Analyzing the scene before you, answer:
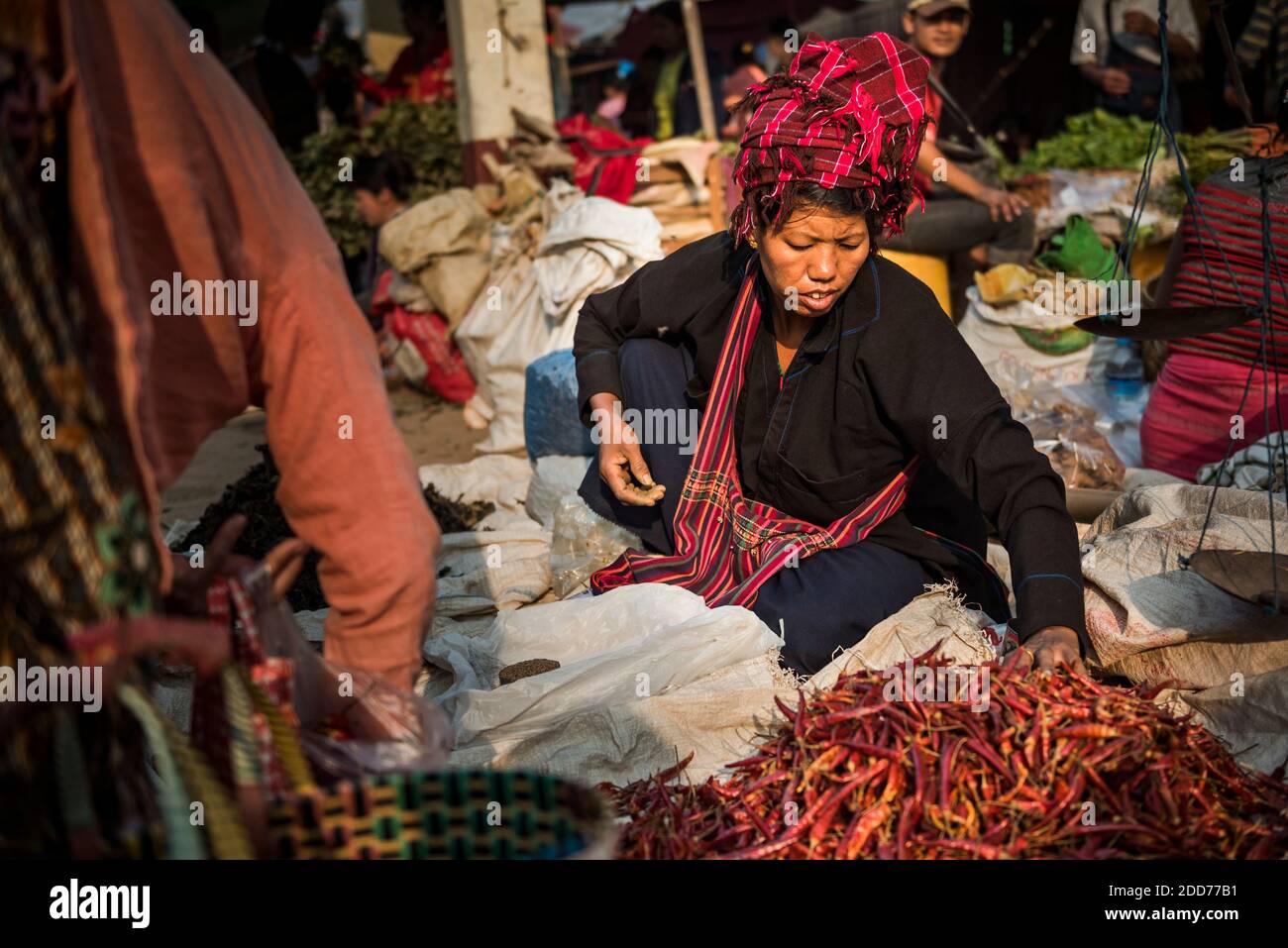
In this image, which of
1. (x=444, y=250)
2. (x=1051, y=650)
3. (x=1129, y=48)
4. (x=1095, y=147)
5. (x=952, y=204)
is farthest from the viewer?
(x=1129, y=48)

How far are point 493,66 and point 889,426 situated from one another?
4.72m

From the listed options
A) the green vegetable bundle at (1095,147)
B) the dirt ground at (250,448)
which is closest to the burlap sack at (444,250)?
the dirt ground at (250,448)

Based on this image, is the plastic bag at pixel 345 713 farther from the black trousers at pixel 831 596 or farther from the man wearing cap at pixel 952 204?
the man wearing cap at pixel 952 204

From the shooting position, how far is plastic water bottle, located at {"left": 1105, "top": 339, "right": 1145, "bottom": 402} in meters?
4.43

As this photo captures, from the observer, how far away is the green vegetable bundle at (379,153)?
24.1ft

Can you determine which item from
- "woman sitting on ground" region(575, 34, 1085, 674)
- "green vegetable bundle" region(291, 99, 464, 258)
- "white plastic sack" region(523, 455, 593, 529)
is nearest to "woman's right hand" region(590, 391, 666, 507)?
"woman sitting on ground" region(575, 34, 1085, 674)

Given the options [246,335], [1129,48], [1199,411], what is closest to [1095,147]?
[1129,48]

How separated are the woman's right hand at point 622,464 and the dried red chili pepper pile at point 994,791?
1.10m

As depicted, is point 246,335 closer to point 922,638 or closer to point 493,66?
point 922,638

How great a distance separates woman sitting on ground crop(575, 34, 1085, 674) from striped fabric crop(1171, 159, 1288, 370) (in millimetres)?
1178

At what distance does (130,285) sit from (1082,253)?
450cm

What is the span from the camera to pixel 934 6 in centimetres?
498

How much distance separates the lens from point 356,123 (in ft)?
28.3
